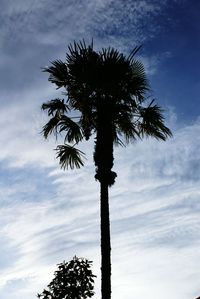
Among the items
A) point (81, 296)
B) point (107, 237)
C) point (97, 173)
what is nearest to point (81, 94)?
point (97, 173)

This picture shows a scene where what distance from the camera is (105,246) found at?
12.1 meters

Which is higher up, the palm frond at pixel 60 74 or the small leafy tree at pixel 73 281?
the palm frond at pixel 60 74

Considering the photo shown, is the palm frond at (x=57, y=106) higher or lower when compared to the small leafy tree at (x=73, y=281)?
higher

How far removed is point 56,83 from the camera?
15.1 m

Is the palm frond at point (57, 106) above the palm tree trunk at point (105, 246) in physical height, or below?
above

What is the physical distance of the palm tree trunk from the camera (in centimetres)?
1171

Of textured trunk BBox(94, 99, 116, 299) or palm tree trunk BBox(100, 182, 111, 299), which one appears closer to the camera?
palm tree trunk BBox(100, 182, 111, 299)

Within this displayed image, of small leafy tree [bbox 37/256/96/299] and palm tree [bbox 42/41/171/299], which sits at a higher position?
palm tree [bbox 42/41/171/299]

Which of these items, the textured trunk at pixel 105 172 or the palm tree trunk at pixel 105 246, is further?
the textured trunk at pixel 105 172

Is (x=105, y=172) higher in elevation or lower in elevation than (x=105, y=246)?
higher

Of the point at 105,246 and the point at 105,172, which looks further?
the point at 105,172

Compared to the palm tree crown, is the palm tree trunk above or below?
below

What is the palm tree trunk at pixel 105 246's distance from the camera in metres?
11.7

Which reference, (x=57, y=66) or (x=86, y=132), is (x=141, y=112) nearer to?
(x=86, y=132)
